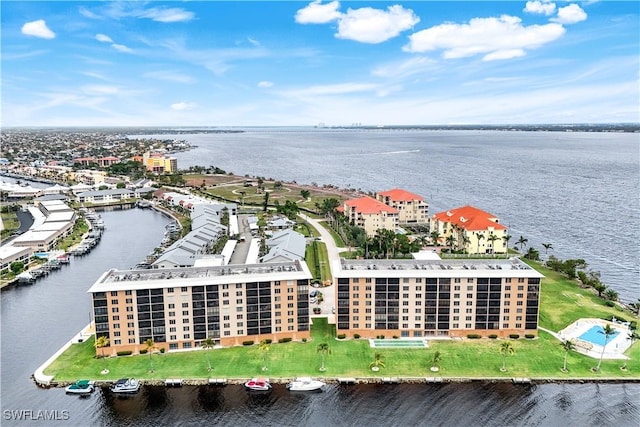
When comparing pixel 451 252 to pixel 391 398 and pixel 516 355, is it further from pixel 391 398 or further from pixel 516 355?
pixel 391 398

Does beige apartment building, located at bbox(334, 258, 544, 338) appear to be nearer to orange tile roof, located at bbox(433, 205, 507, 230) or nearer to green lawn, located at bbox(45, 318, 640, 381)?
green lawn, located at bbox(45, 318, 640, 381)

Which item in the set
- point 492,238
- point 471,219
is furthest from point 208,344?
point 471,219

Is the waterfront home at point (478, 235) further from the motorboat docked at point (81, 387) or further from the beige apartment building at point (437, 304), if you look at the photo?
the motorboat docked at point (81, 387)

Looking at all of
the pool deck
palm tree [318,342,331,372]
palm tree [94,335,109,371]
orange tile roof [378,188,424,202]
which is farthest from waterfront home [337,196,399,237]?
palm tree [94,335,109,371]

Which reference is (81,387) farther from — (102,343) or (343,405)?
(343,405)

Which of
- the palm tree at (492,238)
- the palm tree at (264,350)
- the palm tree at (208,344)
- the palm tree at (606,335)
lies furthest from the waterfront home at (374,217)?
the palm tree at (208,344)

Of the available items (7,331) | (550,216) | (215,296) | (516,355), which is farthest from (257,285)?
(550,216)
